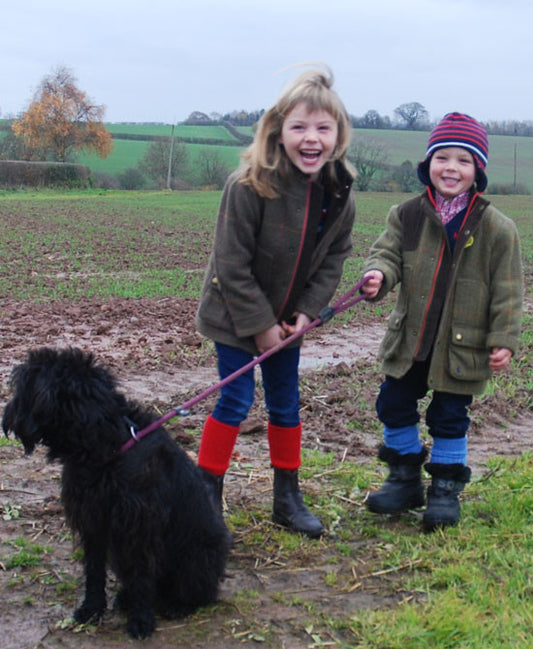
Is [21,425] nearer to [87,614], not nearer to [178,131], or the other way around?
[87,614]

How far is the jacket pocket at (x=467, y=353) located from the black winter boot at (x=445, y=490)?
571 millimetres

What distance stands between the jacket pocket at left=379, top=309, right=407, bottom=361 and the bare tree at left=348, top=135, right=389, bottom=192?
5270 centimetres

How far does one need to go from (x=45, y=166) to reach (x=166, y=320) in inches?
1955

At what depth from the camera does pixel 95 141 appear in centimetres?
6525

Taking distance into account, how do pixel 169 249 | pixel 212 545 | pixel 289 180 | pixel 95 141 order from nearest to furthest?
pixel 212 545
pixel 289 180
pixel 169 249
pixel 95 141

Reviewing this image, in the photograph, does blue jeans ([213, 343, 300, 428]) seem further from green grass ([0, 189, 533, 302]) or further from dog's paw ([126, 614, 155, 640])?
green grass ([0, 189, 533, 302])

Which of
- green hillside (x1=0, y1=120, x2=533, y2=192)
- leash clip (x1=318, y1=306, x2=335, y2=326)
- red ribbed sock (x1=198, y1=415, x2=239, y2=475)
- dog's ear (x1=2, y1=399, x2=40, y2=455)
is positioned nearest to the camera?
dog's ear (x1=2, y1=399, x2=40, y2=455)

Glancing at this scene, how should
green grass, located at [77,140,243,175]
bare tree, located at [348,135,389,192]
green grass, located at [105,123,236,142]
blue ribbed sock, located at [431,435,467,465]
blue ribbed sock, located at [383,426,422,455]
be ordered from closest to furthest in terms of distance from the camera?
blue ribbed sock, located at [431,435,467,465] → blue ribbed sock, located at [383,426,422,455] → bare tree, located at [348,135,389,192] → green grass, located at [77,140,243,175] → green grass, located at [105,123,236,142]

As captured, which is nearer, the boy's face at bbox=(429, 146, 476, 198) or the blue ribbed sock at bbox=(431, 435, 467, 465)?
the boy's face at bbox=(429, 146, 476, 198)

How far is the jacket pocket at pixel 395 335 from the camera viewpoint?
4.15 metres

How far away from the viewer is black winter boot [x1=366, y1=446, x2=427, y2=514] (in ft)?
14.3

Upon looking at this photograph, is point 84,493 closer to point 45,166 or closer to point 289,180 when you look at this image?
point 289,180

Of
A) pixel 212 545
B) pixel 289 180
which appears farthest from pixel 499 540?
pixel 289 180

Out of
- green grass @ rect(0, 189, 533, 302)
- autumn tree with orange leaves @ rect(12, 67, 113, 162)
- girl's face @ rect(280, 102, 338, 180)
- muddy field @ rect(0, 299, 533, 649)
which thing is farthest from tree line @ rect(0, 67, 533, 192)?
girl's face @ rect(280, 102, 338, 180)
